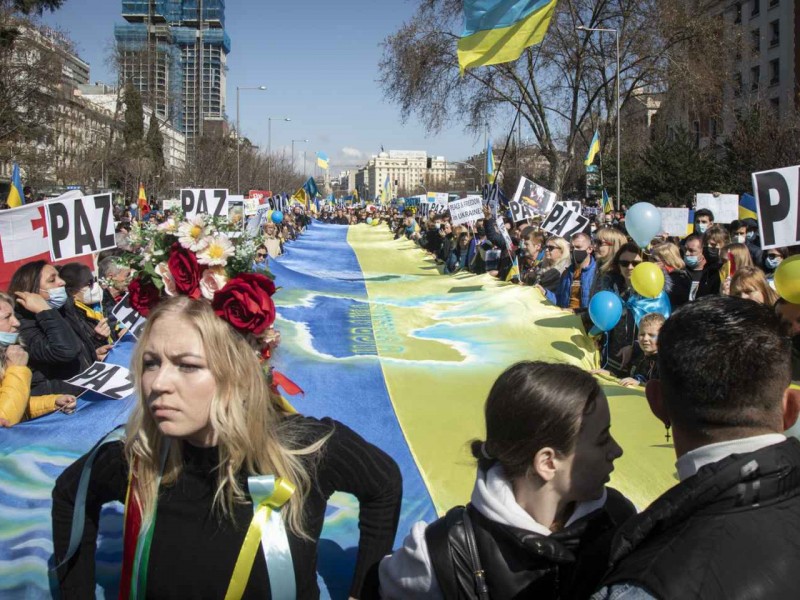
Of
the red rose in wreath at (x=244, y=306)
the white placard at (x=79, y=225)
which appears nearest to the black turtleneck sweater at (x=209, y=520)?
the red rose in wreath at (x=244, y=306)

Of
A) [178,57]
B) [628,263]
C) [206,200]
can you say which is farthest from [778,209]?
[178,57]

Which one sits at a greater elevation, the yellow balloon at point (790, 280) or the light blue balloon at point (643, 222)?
the light blue balloon at point (643, 222)

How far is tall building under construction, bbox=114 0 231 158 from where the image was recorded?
41438 millimetres

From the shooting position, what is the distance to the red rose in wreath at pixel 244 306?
240 cm

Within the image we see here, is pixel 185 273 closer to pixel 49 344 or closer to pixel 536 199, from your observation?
pixel 49 344

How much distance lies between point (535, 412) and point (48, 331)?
420cm

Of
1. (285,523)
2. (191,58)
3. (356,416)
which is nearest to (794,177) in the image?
(356,416)

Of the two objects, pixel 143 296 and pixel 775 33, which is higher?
pixel 775 33

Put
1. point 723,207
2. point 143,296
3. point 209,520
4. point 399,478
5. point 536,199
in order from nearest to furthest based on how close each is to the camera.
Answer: point 209,520 < point 399,478 < point 143,296 < point 536,199 < point 723,207

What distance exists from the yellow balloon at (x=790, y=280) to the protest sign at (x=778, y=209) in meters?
1.49

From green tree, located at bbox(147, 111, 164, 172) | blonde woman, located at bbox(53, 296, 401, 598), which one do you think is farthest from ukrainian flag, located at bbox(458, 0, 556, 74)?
green tree, located at bbox(147, 111, 164, 172)

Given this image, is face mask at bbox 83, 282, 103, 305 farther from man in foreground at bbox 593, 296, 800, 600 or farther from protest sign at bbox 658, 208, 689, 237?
protest sign at bbox 658, 208, 689, 237

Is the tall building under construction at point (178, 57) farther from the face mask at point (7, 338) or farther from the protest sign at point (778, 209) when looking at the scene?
the protest sign at point (778, 209)

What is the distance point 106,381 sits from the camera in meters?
4.95
